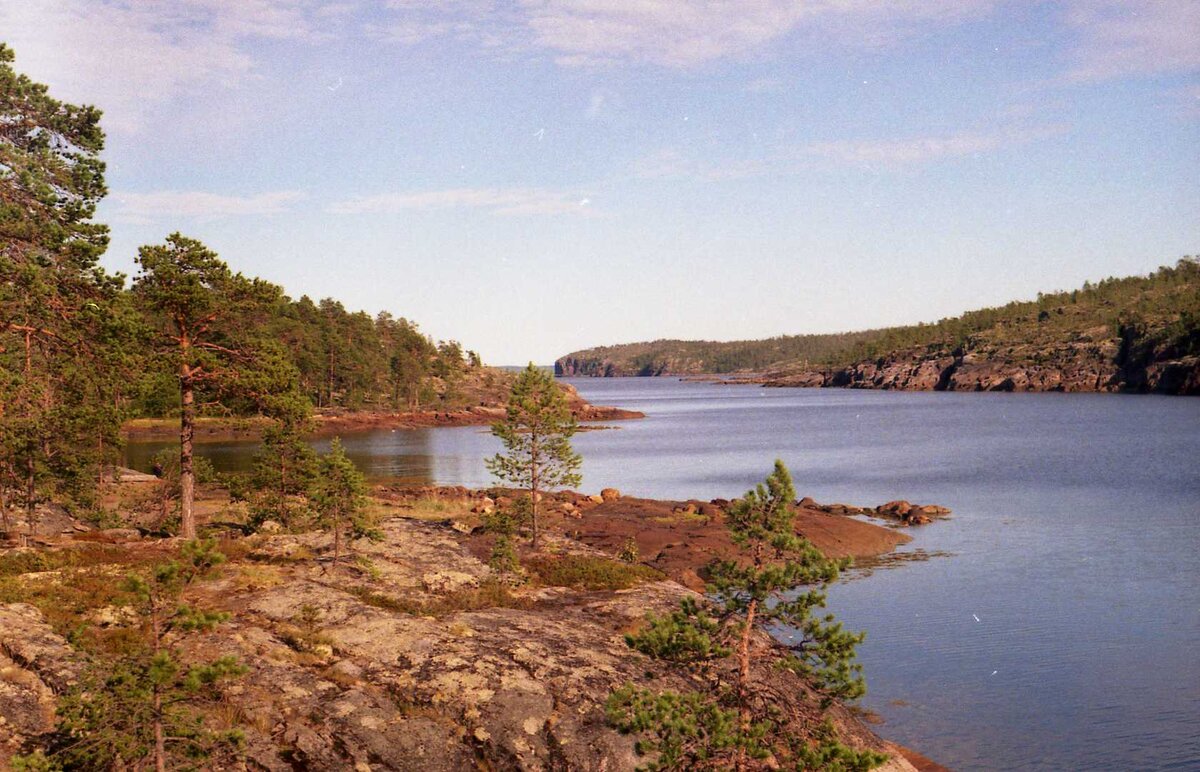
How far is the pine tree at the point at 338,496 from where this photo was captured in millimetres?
28891

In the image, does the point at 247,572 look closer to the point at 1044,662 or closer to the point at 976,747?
the point at 976,747

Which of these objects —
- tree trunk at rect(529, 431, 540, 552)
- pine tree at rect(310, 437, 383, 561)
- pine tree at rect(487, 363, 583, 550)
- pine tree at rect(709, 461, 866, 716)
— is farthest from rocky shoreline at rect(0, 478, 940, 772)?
pine tree at rect(487, 363, 583, 550)

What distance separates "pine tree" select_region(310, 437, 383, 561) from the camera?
28.9 metres

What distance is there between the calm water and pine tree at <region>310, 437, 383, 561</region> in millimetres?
17637

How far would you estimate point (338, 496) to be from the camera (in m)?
29.2

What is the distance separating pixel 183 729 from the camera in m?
12.4

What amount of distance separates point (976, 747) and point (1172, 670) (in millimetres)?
9843

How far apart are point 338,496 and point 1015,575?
3155cm

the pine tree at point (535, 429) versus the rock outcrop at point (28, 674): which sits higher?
the pine tree at point (535, 429)

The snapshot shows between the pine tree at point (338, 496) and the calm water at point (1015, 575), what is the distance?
17.6 m

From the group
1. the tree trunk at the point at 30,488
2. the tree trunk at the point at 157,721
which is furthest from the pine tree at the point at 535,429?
the tree trunk at the point at 157,721

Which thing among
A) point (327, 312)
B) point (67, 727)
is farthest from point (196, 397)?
point (327, 312)

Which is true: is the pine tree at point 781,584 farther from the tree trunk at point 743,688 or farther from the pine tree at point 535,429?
the pine tree at point 535,429

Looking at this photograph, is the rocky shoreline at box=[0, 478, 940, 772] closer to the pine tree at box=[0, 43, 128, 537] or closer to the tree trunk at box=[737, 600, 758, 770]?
the tree trunk at box=[737, 600, 758, 770]
